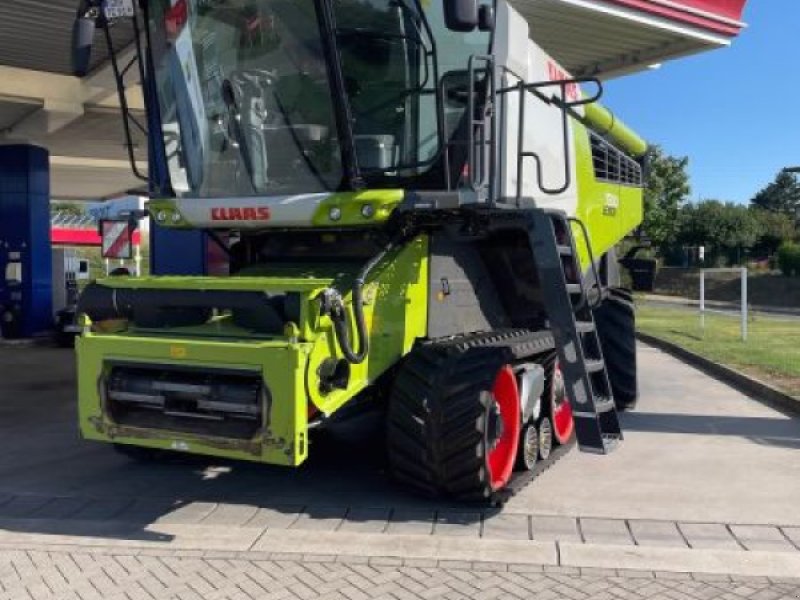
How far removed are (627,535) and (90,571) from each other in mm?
3076

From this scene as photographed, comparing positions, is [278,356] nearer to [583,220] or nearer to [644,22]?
[583,220]

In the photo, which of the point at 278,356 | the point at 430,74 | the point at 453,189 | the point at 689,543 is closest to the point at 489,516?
the point at 689,543

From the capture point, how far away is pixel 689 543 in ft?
16.2

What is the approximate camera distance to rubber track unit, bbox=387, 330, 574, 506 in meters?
5.36

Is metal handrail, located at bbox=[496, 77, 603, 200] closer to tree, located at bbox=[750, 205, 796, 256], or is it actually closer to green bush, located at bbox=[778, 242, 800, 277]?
green bush, located at bbox=[778, 242, 800, 277]

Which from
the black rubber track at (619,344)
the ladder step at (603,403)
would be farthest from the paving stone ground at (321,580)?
the black rubber track at (619,344)

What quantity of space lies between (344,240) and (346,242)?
0.07ft

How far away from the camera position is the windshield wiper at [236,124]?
233 inches

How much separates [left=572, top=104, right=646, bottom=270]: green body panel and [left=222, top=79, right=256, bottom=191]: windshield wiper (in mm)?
2838

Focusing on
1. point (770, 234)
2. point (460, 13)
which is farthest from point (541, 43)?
point (770, 234)

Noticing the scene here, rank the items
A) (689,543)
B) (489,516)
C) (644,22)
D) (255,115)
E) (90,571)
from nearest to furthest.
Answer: (90,571) → (689,543) → (489,516) → (255,115) → (644,22)

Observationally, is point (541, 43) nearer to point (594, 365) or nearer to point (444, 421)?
point (594, 365)

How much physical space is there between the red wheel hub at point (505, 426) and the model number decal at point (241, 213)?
194 cm

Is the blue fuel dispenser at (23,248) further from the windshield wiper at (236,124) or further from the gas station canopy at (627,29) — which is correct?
the windshield wiper at (236,124)
